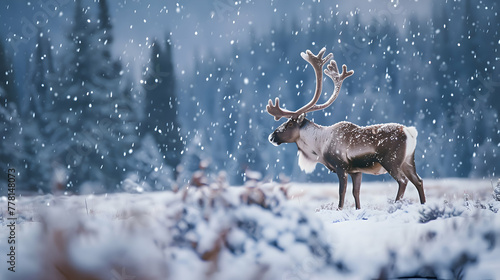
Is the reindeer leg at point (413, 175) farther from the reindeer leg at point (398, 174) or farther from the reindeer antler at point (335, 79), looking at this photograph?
the reindeer antler at point (335, 79)

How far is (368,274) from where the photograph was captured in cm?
191

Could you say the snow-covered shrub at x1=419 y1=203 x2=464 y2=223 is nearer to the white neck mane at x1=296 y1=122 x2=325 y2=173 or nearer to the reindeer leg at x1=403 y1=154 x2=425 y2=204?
the reindeer leg at x1=403 y1=154 x2=425 y2=204

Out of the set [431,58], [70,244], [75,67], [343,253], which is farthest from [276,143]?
[75,67]

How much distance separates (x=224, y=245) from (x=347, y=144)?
2.34 metres

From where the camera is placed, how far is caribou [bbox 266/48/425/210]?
11.9ft

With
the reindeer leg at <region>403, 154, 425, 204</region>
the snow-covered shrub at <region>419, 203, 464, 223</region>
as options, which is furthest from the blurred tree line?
the snow-covered shrub at <region>419, 203, 464, 223</region>

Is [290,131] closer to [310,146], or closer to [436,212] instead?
[310,146]

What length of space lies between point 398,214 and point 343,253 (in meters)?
0.99

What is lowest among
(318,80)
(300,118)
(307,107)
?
(300,118)

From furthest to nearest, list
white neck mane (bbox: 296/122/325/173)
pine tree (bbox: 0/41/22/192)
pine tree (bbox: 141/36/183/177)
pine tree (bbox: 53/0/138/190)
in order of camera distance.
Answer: pine tree (bbox: 141/36/183/177) < pine tree (bbox: 53/0/138/190) < pine tree (bbox: 0/41/22/192) < white neck mane (bbox: 296/122/325/173)

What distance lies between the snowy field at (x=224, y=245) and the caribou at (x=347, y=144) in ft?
5.01

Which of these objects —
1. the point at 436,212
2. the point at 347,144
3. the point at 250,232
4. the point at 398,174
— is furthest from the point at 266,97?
the point at 250,232

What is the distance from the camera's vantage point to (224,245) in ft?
5.59

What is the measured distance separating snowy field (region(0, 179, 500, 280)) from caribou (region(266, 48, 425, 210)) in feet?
5.01
